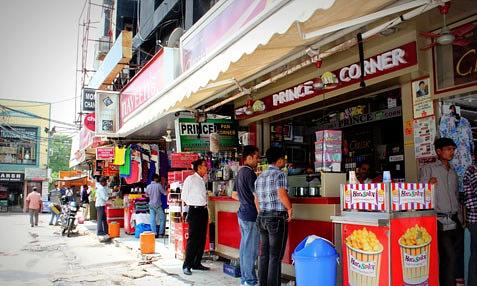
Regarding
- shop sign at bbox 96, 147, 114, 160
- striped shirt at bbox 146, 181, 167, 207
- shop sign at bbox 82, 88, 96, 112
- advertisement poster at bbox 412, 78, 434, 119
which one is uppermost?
shop sign at bbox 82, 88, 96, 112

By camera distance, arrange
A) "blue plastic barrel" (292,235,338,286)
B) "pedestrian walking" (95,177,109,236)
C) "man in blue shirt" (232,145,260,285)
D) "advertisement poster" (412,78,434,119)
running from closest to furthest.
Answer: "blue plastic barrel" (292,235,338,286), "advertisement poster" (412,78,434,119), "man in blue shirt" (232,145,260,285), "pedestrian walking" (95,177,109,236)

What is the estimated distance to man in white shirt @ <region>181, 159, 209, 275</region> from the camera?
7.18 meters

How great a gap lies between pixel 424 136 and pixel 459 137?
42 cm

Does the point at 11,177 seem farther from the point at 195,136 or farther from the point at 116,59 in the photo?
the point at 195,136

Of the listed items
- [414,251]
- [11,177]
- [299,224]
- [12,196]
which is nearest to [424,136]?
[414,251]

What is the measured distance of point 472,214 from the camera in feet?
14.7

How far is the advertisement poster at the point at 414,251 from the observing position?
4.11m

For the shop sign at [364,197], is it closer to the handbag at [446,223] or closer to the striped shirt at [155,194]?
the handbag at [446,223]

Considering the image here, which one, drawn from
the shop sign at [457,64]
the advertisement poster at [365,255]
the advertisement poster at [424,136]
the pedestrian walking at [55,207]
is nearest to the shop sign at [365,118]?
the advertisement poster at [424,136]

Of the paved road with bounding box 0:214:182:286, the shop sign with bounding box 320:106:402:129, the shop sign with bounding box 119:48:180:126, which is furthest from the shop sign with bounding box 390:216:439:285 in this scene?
the shop sign with bounding box 119:48:180:126

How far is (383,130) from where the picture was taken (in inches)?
374

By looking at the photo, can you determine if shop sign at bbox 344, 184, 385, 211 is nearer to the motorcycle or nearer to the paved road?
the paved road

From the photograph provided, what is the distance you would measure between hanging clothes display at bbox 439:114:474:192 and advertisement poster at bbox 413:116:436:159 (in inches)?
6.1

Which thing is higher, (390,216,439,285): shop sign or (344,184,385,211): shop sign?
(344,184,385,211): shop sign
